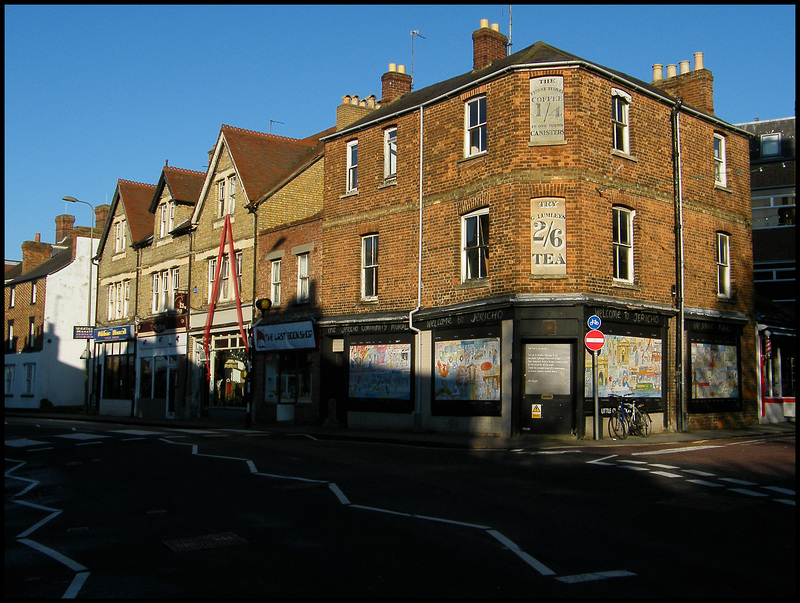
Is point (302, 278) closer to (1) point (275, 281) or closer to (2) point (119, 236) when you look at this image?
(1) point (275, 281)

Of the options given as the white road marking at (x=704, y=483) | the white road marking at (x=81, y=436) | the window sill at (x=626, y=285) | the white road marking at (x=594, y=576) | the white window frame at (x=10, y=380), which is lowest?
the white road marking at (x=594, y=576)

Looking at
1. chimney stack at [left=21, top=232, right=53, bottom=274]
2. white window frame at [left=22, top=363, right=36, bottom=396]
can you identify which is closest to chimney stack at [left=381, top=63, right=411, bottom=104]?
white window frame at [left=22, top=363, right=36, bottom=396]

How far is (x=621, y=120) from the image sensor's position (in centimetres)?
2272

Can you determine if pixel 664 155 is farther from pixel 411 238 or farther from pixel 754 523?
pixel 754 523

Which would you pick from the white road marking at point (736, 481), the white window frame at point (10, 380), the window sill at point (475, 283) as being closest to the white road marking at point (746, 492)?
the white road marking at point (736, 481)

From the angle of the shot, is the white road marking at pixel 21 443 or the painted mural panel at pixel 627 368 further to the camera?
Result: the painted mural panel at pixel 627 368

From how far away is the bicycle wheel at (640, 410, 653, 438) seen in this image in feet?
68.2

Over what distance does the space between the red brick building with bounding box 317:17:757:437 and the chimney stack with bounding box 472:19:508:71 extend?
58 mm

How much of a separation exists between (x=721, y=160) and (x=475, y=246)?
9570 mm

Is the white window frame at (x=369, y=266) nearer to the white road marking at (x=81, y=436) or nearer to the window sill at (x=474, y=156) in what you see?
the window sill at (x=474, y=156)

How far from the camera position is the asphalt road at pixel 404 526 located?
6.63 m

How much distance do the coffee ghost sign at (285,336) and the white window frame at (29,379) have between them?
88.4 ft

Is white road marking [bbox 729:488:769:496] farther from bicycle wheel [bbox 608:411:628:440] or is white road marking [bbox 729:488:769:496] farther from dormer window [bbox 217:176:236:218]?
dormer window [bbox 217:176:236:218]

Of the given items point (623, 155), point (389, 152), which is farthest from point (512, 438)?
point (389, 152)
